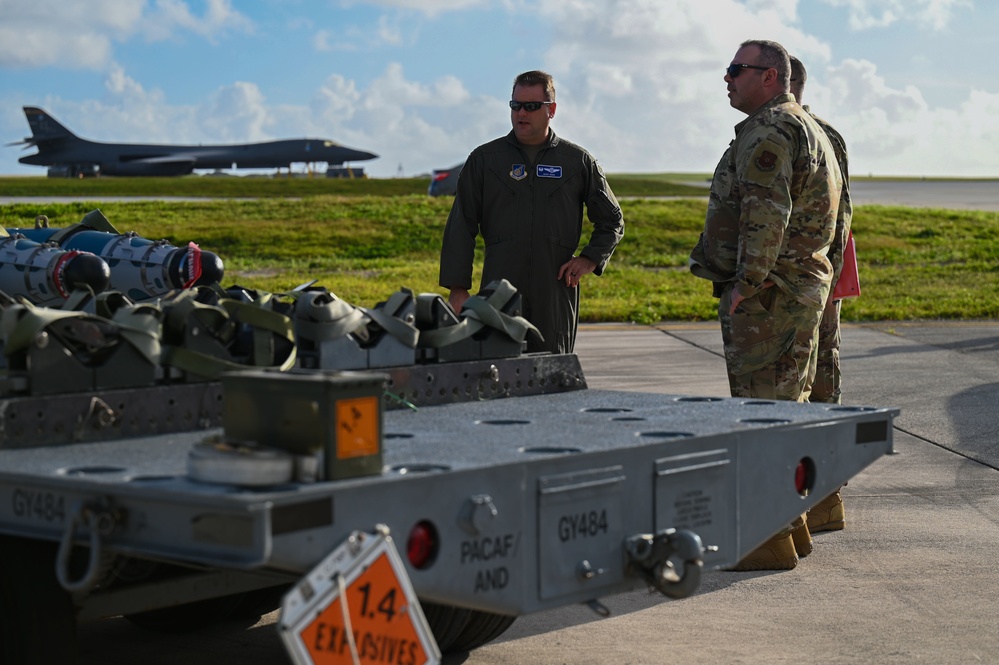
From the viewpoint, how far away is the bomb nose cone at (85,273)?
4.51 meters

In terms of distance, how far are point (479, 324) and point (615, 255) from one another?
69.5ft

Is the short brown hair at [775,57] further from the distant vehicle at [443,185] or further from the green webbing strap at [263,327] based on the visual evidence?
the distant vehicle at [443,185]

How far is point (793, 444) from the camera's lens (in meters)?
3.55

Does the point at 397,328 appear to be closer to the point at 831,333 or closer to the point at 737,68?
the point at 737,68

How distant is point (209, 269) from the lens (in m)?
5.04

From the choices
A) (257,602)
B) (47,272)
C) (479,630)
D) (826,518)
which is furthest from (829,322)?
(47,272)

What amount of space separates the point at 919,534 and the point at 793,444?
2.85 m

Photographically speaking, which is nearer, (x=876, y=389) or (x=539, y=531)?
(x=539, y=531)

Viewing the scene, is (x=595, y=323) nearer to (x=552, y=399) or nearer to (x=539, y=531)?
(x=552, y=399)

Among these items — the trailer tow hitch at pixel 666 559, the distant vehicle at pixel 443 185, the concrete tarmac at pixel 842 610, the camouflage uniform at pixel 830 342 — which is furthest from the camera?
the distant vehicle at pixel 443 185

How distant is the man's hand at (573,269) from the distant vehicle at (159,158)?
73330 millimetres

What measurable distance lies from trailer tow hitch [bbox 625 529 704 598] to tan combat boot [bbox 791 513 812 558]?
259 centimetres

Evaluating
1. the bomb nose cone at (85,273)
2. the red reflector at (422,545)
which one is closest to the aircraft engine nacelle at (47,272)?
the bomb nose cone at (85,273)

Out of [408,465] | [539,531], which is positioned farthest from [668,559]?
[408,465]
